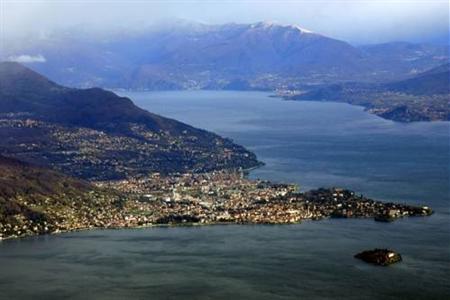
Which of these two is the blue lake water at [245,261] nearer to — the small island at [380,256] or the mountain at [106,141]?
the small island at [380,256]

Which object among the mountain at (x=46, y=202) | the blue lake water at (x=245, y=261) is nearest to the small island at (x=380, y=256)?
the blue lake water at (x=245, y=261)

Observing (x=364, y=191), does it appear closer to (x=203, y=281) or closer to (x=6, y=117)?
(x=203, y=281)

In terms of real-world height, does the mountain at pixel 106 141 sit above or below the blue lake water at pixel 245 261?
above

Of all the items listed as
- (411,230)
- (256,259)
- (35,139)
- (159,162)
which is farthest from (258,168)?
(256,259)

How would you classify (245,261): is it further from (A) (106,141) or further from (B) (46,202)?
(A) (106,141)

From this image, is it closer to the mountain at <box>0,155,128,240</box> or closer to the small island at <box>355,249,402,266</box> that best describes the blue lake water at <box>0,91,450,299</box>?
the small island at <box>355,249,402,266</box>

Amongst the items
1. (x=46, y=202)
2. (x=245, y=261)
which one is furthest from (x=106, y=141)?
(x=245, y=261)
